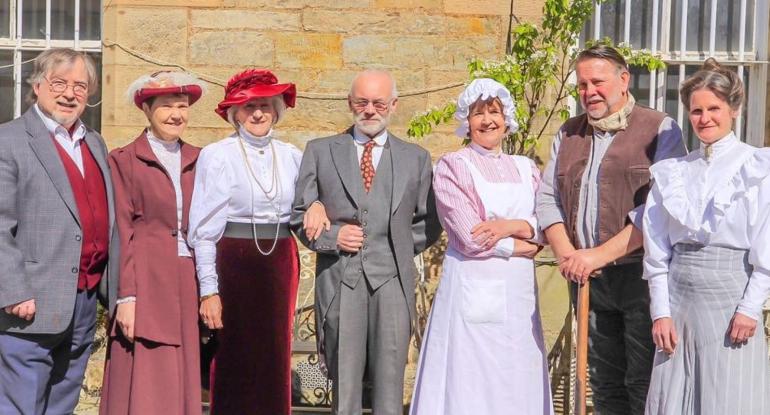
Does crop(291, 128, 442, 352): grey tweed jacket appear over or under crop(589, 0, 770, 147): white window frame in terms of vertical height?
under

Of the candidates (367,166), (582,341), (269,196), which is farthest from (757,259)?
(269,196)

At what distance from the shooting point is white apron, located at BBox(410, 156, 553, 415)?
16.1 ft

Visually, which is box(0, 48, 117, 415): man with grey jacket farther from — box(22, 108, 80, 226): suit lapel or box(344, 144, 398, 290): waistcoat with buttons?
box(344, 144, 398, 290): waistcoat with buttons

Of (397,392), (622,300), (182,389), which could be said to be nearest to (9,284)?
(182,389)

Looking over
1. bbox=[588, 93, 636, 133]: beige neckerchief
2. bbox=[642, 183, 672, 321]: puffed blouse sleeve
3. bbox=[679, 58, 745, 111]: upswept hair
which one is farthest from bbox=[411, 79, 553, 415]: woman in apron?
bbox=[679, 58, 745, 111]: upswept hair

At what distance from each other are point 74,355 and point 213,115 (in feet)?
8.26

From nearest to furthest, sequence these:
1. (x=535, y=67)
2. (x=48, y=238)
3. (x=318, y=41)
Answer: (x=48, y=238), (x=535, y=67), (x=318, y=41)

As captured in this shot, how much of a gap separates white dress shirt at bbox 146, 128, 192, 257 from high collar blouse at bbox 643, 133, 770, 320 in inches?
74.4

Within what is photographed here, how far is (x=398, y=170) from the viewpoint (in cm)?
507

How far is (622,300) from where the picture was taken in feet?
15.8

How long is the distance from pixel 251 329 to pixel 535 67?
2478 mm

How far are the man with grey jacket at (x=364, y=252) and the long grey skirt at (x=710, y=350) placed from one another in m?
1.15

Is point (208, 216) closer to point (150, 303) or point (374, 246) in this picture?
point (150, 303)

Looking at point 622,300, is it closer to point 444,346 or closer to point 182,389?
point 444,346
